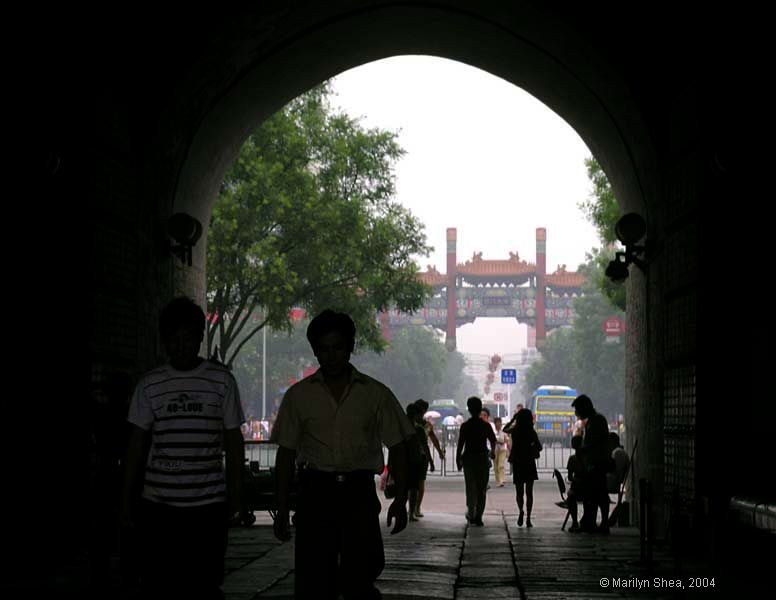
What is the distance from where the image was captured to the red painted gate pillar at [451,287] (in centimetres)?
11631

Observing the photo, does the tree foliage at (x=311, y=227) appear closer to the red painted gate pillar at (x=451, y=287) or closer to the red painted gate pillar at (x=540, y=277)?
the red painted gate pillar at (x=451, y=287)

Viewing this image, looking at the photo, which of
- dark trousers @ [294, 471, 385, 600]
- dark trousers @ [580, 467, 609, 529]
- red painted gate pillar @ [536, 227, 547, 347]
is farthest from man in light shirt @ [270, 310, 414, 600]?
red painted gate pillar @ [536, 227, 547, 347]

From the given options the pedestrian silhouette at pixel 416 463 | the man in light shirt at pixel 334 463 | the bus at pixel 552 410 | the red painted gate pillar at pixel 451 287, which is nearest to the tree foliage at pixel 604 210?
the pedestrian silhouette at pixel 416 463

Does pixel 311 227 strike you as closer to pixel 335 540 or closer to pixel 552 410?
pixel 335 540

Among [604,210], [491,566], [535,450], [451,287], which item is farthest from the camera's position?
[451,287]

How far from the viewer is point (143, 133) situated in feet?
45.4

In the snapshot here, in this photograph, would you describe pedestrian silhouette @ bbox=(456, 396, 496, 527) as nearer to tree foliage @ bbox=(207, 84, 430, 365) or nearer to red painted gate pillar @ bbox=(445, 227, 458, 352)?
tree foliage @ bbox=(207, 84, 430, 365)

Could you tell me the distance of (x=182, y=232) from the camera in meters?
14.3

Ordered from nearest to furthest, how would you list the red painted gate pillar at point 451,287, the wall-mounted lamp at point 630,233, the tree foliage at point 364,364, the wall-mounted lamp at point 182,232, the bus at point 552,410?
→ the wall-mounted lamp at point 182,232 < the wall-mounted lamp at point 630,233 < the bus at point 552,410 < the tree foliage at point 364,364 < the red painted gate pillar at point 451,287

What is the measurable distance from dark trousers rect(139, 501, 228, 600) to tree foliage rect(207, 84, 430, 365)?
78.0ft

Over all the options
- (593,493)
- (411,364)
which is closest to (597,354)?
(411,364)

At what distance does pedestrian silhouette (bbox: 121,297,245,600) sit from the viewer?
5855 millimetres

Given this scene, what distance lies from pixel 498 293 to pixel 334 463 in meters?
113

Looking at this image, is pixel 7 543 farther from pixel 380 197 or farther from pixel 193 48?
pixel 380 197
